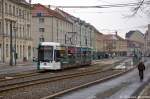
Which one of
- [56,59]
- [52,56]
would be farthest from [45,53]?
[56,59]

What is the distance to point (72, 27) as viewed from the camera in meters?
145

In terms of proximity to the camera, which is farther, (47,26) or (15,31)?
(47,26)

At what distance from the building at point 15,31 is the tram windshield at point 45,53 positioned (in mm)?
29599

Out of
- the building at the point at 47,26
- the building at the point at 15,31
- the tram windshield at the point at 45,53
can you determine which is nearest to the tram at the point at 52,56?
the tram windshield at the point at 45,53

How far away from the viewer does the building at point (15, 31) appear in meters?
84.4

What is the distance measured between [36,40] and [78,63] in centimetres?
6822

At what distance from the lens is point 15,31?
89125 mm

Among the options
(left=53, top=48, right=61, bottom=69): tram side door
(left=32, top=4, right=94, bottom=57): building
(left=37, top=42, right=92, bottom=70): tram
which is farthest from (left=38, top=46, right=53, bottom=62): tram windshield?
(left=32, top=4, right=94, bottom=57): building

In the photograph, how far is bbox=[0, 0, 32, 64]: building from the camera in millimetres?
84438

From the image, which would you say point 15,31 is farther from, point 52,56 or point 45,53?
point 52,56

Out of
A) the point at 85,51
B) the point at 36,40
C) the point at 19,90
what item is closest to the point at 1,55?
the point at 85,51

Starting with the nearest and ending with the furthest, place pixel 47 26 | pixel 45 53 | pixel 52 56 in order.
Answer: pixel 52 56
pixel 45 53
pixel 47 26

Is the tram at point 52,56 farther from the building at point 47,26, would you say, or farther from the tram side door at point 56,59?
the building at point 47,26

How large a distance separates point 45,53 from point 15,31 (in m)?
41.4
